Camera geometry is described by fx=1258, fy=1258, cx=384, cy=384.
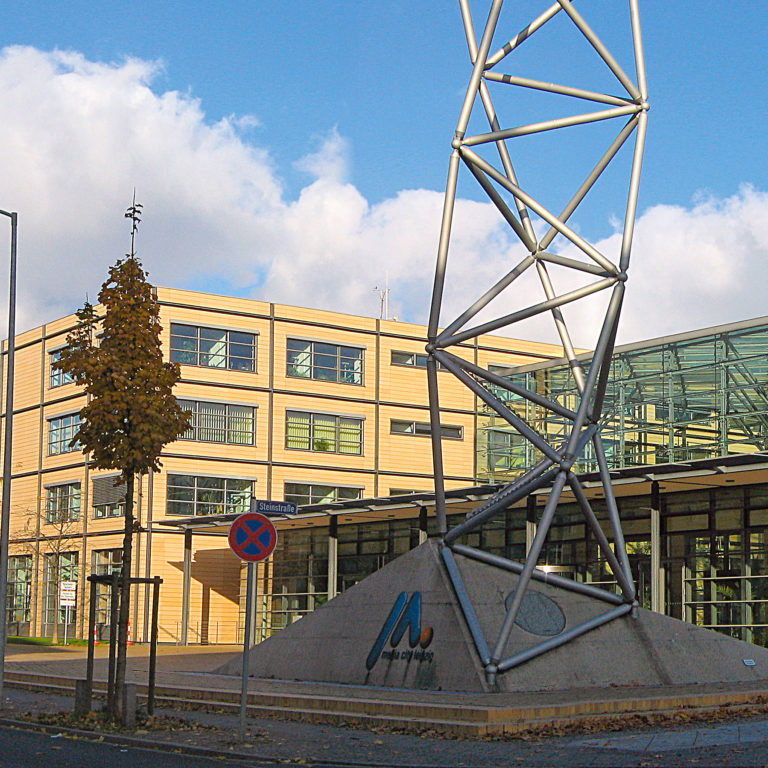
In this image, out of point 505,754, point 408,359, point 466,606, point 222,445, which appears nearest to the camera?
point 505,754

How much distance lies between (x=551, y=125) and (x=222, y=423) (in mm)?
37783

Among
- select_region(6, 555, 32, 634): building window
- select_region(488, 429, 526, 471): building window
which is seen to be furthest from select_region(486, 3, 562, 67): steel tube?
select_region(6, 555, 32, 634): building window

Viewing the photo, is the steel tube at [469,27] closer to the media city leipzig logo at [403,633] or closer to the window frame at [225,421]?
the media city leipzig logo at [403,633]

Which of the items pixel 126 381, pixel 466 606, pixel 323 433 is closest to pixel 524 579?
pixel 466 606

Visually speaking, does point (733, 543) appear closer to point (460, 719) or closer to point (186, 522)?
point (460, 719)

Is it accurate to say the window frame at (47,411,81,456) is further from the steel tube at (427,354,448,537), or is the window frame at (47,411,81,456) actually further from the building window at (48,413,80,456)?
the steel tube at (427,354,448,537)

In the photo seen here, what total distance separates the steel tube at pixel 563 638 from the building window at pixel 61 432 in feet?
137

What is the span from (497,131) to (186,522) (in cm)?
2875

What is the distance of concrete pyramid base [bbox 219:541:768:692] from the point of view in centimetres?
1791

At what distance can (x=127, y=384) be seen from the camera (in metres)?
16.4

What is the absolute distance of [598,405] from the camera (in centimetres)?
2058

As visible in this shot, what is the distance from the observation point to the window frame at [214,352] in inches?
2160

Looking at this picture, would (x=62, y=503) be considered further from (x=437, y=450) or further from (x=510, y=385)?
(x=510, y=385)

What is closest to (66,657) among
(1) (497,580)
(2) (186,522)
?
(2) (186,522)
